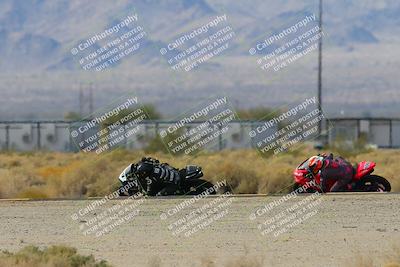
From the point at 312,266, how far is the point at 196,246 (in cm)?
269

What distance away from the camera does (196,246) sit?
17.5m

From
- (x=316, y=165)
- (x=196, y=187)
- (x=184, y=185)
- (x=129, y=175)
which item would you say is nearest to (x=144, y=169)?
(x=129, y=175)

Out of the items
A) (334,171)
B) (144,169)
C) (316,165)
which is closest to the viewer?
(144,169)

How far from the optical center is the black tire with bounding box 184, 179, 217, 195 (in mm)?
25234

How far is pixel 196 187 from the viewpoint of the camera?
25375 mm

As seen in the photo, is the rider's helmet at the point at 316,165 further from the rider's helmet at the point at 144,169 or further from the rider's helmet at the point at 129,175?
the rider's helmet at the point at 129,175

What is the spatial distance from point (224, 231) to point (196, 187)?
6266mm

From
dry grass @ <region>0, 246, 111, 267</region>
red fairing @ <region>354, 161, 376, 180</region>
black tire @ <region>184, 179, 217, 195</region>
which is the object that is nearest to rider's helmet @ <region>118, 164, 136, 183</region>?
black tire @ <region>184, 179, 217, 195</region>

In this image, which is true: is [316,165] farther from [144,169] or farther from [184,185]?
[144,169]

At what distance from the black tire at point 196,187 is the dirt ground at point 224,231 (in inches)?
44.3

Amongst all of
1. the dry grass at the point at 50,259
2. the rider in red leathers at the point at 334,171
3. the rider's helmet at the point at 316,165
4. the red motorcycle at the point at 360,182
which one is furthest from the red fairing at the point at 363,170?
the dry grass at the point at 50,259

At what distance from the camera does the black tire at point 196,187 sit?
993 inches

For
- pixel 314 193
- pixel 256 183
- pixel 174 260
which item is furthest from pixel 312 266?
pixel 256 183

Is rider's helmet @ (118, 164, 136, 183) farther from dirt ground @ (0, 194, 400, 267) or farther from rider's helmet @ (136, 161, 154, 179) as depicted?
dirt ground @ (0, 194, 400, 267)
